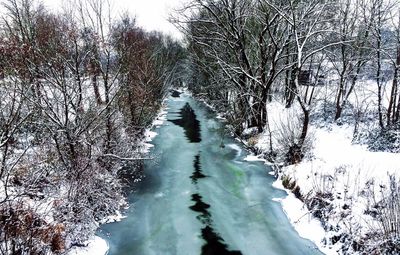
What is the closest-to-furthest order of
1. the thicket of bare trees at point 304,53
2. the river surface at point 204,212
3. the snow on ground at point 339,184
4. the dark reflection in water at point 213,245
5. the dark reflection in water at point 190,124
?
1. the dark reflection in water at point 213,245
2. the snow on ground at point 339,184
3. the river surface at point 204,212
4. the thicket of bare trees at point 304,53
5. the dark reflection in water at point 190,124

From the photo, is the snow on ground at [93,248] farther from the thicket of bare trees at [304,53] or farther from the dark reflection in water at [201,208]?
the thicket of bare trees at [304,53]

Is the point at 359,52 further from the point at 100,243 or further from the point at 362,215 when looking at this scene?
the point at 100,243

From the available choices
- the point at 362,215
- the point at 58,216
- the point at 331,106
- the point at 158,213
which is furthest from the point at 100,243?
the point at 331,106

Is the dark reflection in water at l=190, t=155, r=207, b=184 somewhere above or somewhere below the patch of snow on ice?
below

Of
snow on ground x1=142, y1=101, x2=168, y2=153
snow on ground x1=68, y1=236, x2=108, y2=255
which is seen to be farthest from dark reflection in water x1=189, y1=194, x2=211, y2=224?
snow on ground x1=142, y1=101, x2=168, y2=153

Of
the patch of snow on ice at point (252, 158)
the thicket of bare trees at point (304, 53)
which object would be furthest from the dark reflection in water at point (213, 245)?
the patch of snow on ice at point (252, 158)

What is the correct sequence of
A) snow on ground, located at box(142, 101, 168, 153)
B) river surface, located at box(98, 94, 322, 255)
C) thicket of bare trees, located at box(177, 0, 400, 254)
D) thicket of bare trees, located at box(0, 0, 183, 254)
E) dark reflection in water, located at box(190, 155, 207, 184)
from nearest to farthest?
thicket of bare trees, located at box(0, 0, 183, 254), river surface, located at box(98, 94, 322, 255), dark reflection in water, located at box(190, 155, 207, 184), thicket of bare trees, located at box(177, 0, 400, 254), snow on ground, located at box(142, 101, 168, 153)

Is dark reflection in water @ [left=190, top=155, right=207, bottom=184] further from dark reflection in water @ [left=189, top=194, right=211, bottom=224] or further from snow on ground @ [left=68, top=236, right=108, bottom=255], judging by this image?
snow on ground @ [left=68, top=236, right=108, bottom=255]
